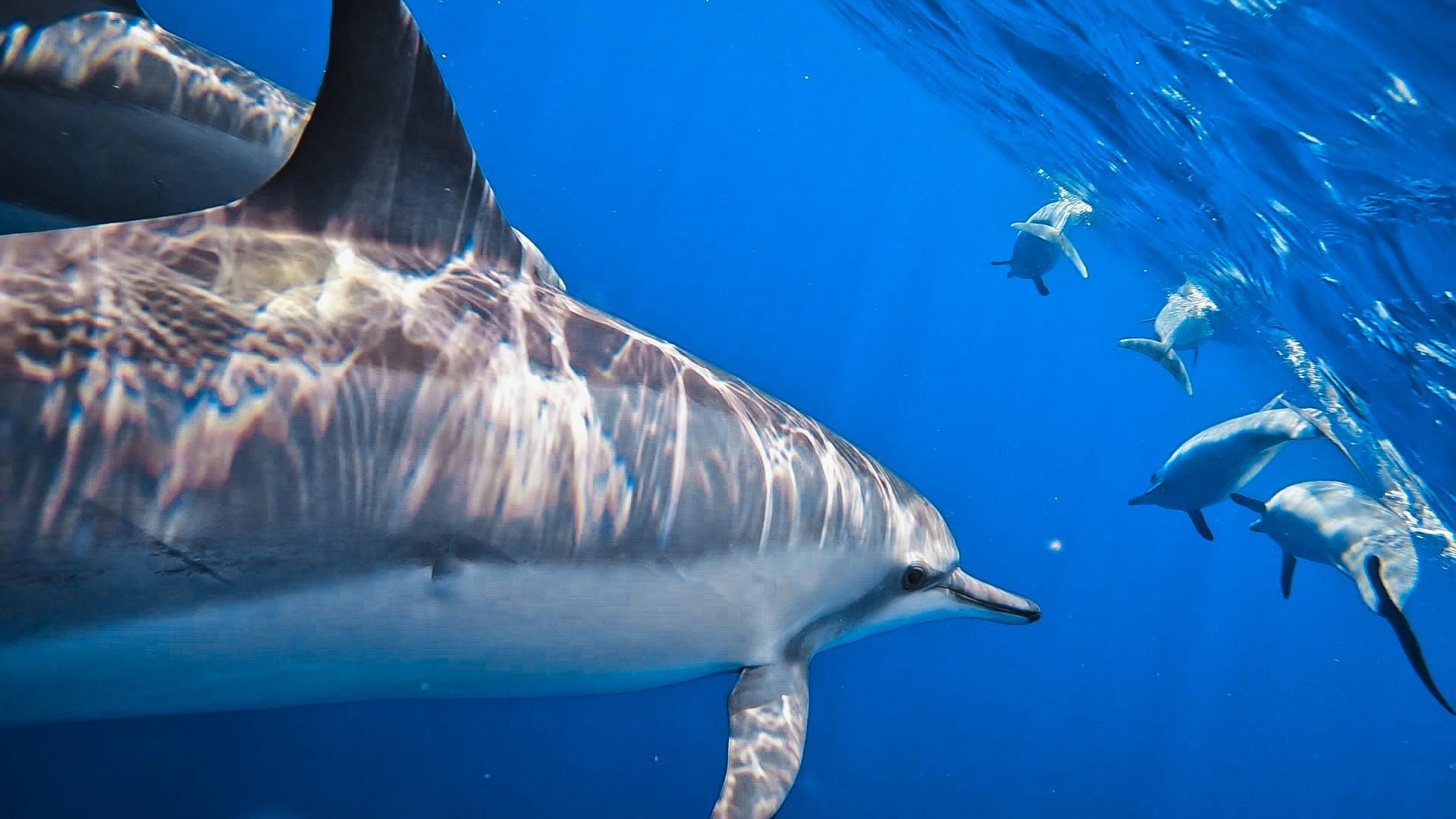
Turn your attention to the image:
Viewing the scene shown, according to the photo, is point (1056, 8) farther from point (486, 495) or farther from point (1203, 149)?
point (486, 495)

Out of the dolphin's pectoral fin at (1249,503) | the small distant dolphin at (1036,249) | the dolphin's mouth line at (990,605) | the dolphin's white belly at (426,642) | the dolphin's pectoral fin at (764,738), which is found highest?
the small distant dolphin at (1036,249)

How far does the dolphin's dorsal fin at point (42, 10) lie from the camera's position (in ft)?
12.6

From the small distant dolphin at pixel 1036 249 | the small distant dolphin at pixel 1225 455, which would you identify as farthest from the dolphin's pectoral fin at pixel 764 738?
the small distant dolphin at pixel 1036 249

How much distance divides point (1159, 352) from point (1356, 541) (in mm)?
3656

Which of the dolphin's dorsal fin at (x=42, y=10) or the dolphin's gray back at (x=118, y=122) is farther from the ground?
the dolphin's dorsal fin at (x=42, y=10)

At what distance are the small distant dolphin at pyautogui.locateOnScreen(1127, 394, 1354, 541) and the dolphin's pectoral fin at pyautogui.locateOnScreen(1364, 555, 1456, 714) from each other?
4.23 ft

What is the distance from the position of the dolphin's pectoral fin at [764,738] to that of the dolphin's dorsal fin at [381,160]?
6.45ft

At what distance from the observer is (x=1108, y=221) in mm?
23203

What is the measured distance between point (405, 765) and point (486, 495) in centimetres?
683

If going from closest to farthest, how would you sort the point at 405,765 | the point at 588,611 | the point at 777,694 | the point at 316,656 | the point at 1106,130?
the point at 316,656 → the point at 588,611 → the point at 777,694 → the point at 405,765 → the point at 1106,130

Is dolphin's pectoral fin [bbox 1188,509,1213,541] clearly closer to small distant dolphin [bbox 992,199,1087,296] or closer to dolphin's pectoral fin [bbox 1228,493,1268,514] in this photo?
dolphin's pectoral fin [bbox 1228,493,1268,514]

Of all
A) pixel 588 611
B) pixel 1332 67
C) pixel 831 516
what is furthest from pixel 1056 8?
pixel 588 611

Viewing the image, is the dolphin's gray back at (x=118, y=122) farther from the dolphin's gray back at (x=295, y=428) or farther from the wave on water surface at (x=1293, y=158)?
the wave on water surface at (x=1293, y=158)

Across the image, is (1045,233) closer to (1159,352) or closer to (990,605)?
(1159,352)
